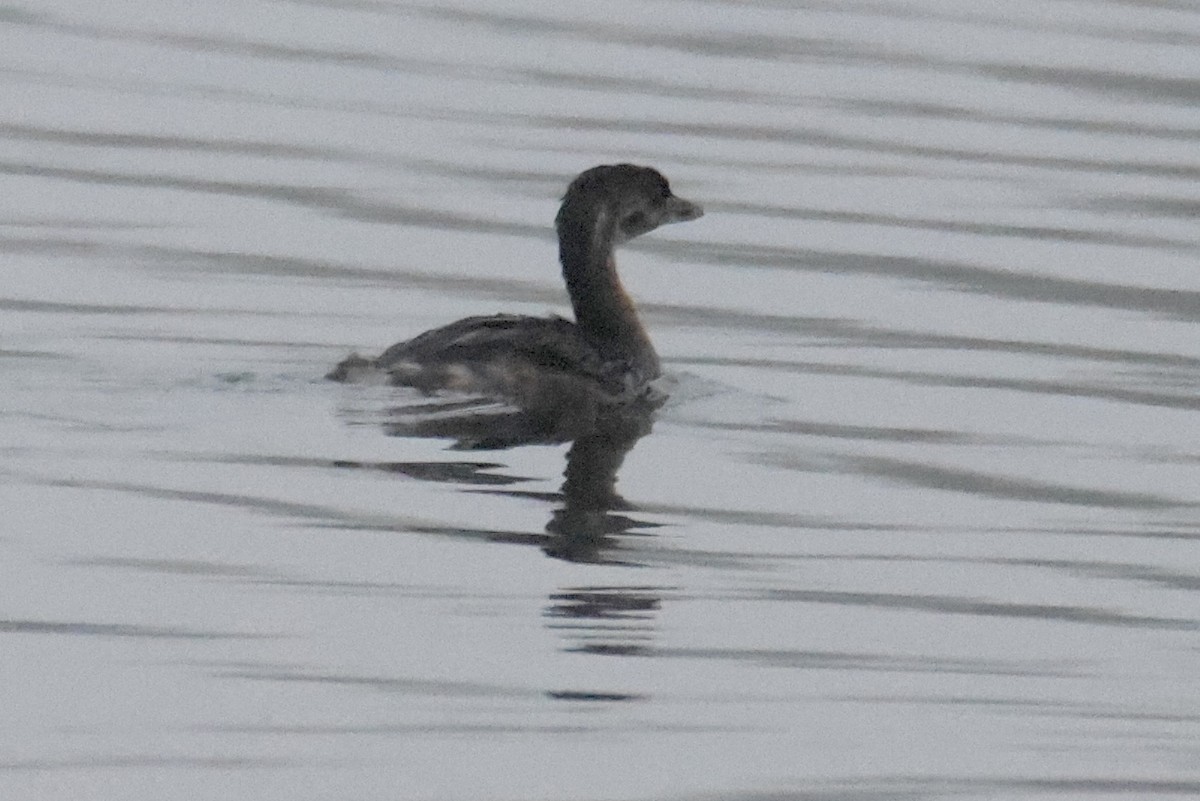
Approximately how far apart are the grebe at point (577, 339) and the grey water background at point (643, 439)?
0.20m

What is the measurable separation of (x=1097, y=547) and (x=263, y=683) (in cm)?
284

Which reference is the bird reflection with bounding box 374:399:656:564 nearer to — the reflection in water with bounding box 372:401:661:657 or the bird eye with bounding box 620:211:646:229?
the reflection in water with bounding box 372:401:661:657

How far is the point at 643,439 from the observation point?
1134cm

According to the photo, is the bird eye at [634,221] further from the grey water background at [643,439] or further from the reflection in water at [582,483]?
the reflection in water at [582,483]

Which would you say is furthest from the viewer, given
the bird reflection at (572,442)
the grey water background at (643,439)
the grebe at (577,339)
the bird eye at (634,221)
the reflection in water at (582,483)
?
the bird eye at (634,221)

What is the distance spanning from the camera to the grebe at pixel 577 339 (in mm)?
11648

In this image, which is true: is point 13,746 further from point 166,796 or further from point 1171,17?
point 1171,17

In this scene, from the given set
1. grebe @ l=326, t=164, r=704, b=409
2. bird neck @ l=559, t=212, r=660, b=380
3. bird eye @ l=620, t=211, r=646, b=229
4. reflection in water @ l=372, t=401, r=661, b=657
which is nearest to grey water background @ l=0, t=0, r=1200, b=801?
reflection in water @ l=372, t=401, r=661, b=657

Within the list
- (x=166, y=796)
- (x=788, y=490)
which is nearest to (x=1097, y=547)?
(x=788, y=490)

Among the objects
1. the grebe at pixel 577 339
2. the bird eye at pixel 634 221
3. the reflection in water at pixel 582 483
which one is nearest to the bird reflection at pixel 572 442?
the reflection in water at pixel 582 483

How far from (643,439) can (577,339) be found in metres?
1.20

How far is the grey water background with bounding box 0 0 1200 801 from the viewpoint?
745cm

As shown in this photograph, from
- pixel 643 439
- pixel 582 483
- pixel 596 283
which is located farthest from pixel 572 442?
pixel 596 283

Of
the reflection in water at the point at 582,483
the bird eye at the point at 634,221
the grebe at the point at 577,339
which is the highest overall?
the bird eye at the point at 634,221
